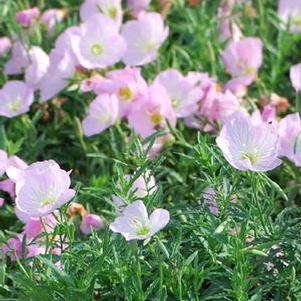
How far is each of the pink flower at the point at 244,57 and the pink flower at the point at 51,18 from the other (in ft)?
1.82

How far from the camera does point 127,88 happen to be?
2.35m

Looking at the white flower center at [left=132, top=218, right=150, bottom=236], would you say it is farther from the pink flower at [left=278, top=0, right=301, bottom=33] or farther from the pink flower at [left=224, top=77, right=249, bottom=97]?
the pink flower at [left=278, top=0, right=301, bottom=33]

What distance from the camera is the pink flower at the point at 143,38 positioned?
99.3 inches

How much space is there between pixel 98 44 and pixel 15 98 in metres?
0.27

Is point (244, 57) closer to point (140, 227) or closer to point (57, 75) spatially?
point (57, 75)

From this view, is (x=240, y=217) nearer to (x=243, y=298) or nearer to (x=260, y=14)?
(x=243, y=298)

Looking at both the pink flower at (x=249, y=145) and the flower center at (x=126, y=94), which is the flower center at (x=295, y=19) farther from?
the pink flower at (x=249, y=145)

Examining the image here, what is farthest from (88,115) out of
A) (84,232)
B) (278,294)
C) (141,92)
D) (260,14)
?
(278,294)

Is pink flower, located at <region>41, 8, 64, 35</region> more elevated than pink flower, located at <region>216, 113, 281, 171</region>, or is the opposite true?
pink flower, located at <region>216, 113, 281, 171</region>

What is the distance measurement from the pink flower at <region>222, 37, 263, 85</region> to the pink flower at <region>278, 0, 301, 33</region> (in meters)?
0.19

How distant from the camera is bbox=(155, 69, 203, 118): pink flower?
2428mm

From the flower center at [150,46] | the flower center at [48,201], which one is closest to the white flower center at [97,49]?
the flower center at [150,46]

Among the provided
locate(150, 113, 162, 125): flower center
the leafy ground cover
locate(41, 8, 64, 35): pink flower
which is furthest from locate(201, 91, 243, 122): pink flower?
locate(41, 8, 64, 35): pink flower

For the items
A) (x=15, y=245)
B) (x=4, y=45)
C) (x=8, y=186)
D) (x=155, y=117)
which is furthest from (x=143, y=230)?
(x=4, y=45)
